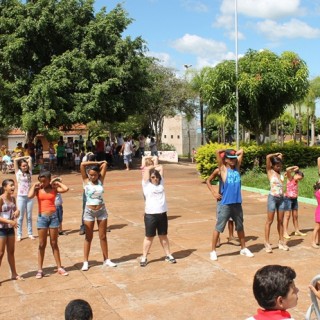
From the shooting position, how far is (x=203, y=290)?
5770 mm

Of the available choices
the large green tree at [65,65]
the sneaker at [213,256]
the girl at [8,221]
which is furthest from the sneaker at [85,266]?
the large green tree at [65,65]

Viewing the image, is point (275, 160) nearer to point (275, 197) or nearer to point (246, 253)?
point (275, 197)

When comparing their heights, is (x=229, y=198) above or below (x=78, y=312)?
above

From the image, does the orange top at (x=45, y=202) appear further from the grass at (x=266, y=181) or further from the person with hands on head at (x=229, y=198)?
the grass at (x=266, y=181)

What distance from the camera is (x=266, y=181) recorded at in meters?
15.1

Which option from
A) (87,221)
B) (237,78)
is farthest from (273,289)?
(237,78)

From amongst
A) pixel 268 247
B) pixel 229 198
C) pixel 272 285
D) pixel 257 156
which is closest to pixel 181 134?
pixel 257 156

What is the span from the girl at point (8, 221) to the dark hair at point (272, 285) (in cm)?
421

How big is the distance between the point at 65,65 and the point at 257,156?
990 cm

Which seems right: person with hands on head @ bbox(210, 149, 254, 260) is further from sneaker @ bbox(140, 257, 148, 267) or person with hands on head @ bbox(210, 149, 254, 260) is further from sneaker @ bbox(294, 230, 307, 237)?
sneaker @ bbox(294, 230, 307, 237)

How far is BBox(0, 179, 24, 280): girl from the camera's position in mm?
6090

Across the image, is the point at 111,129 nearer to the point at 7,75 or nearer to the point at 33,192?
the point at 7,75

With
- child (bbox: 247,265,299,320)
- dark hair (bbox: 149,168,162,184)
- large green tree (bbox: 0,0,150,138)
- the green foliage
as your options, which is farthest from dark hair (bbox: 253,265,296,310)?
large green tree (bbox: 0,0,150,138)

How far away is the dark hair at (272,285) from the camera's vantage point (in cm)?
259
